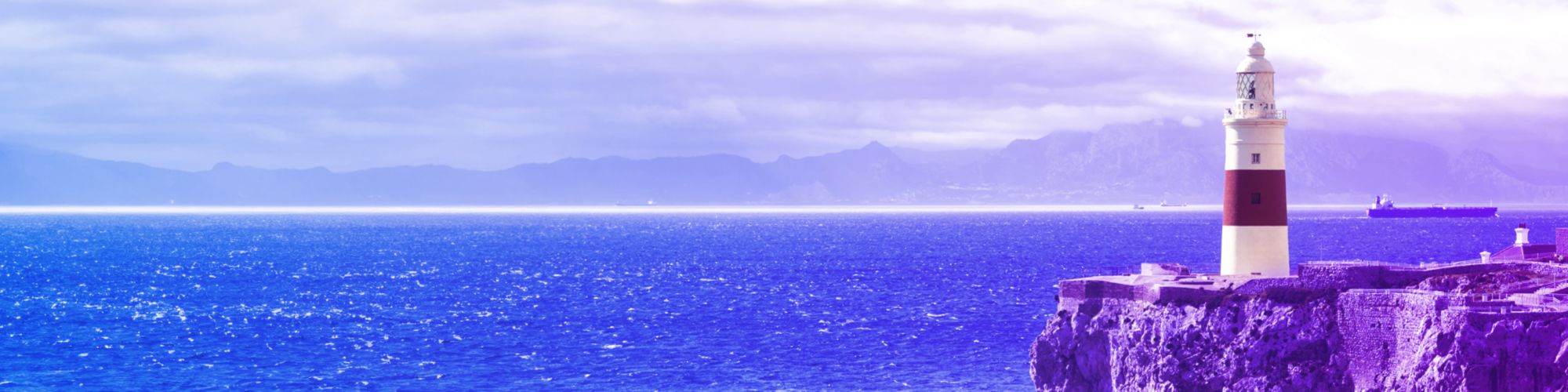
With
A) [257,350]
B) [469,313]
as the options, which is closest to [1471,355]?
[257,350]

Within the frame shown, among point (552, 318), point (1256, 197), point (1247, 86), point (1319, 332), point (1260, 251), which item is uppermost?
point (1247, 86)

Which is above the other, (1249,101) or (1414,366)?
(1249,101)

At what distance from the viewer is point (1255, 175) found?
4181cm

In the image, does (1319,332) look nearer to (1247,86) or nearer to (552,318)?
→ (1247,86)

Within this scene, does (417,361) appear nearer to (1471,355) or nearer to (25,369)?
(25,369)

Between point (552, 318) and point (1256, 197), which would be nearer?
point (1256, 197)

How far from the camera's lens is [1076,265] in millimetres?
110875

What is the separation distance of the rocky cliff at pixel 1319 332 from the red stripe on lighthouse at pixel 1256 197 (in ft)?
6.83

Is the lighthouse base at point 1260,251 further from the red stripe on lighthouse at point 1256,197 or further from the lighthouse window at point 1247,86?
the lighthouse window at point 1247,86

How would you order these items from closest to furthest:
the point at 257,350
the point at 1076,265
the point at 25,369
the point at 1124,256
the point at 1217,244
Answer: the point at 25,369, the point at 257,350, the point at 1076,265, the point at 1124,256, the point at 1217,244

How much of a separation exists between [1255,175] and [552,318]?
4043cm

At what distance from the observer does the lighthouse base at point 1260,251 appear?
42.1 metres

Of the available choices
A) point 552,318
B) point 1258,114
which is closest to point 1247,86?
point 1258,114

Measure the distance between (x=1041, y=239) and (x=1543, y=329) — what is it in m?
144
